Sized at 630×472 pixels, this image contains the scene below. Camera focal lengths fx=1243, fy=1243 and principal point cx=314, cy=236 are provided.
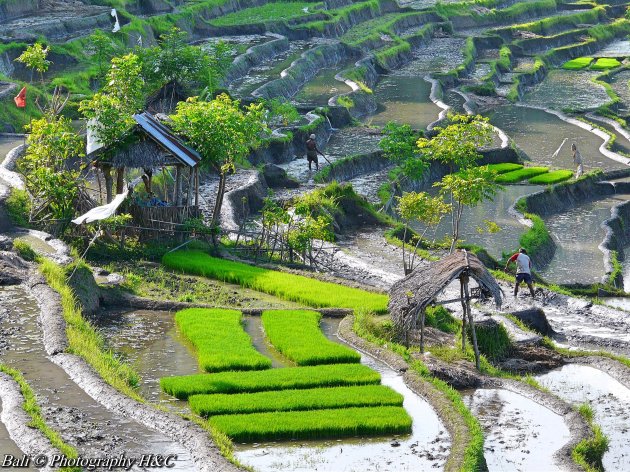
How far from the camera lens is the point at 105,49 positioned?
36.4 m

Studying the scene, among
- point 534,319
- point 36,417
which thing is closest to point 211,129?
point 534,319

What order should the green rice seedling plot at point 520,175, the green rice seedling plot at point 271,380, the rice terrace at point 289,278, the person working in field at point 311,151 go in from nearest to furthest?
1. the rice terrace at point 289,278
2. the green rice seedling plot at point 271,380
3. the person working in field at point 311,151
4. the green rice seedling plot at point 520,175

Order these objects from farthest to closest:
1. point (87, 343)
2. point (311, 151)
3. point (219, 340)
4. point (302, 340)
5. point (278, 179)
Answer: point (311, 151)
point (278, 179)
point (302, 340)
point (219, 340)
point (87, 343)

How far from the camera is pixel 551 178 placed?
3647cm

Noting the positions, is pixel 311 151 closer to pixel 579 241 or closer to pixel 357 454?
pixel 579 241

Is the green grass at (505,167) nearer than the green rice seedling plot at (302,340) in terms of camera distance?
No

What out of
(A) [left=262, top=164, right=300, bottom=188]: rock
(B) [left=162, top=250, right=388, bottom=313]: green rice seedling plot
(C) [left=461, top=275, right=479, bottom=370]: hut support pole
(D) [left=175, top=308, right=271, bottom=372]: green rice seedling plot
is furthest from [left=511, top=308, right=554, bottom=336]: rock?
(A) [left=262, top=164, right=300, bottom=188]: rock

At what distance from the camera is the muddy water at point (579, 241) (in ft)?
92.6

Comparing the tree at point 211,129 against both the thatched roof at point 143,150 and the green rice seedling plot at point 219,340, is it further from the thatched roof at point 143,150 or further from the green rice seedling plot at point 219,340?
the green rice seedling plot at point 219,340

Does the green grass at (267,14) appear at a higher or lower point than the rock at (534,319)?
higher

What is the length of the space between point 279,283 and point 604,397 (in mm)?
6608

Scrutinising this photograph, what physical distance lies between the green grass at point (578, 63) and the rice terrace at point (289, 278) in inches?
565

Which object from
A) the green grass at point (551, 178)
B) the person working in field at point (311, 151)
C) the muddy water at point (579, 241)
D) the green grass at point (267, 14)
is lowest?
the muddy water at point (579, 241)

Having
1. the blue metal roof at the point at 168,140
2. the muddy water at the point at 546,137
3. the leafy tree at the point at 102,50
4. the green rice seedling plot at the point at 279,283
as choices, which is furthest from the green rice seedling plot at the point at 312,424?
the muddy water at the point at 546,137
